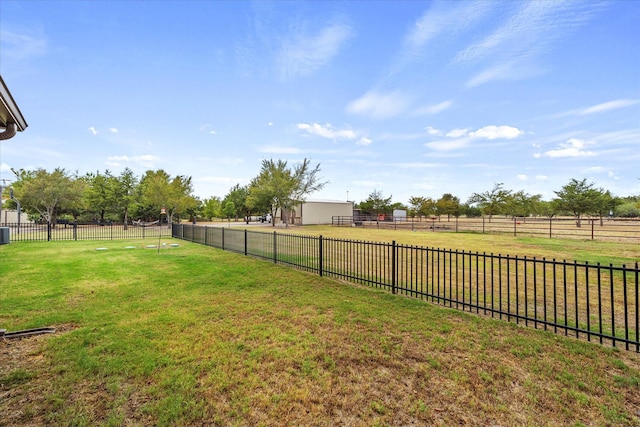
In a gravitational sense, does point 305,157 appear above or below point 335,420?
above

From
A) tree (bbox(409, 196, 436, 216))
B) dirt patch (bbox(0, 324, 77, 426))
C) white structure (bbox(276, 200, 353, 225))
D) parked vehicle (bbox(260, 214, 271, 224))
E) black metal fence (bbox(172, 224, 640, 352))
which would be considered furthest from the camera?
tree (bbox(409, 196, 436, 216))

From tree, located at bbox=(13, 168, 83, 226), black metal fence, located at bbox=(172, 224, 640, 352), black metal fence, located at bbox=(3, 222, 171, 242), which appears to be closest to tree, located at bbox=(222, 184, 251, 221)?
black metal fence, located at bbox=(3, 222, 171, 242)

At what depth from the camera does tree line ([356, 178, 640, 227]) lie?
35.0 meters

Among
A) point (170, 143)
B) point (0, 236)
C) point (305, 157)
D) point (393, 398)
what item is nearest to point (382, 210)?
point (305, 157)

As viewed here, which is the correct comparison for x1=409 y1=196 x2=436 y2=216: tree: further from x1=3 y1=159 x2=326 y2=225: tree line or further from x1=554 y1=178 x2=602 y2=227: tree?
x1=3 y1=159 x2=326 y2=225: tree line

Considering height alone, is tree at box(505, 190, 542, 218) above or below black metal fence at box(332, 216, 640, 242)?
above

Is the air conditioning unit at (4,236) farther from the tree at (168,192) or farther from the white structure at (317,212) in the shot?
the white structure at (317,212)

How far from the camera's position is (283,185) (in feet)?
106

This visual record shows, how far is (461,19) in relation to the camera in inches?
400

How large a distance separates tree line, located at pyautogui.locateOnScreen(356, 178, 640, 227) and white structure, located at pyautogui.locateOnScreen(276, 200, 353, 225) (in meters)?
12.6

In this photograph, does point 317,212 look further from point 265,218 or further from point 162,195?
point 162,195

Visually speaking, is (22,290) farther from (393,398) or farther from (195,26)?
(195,26)

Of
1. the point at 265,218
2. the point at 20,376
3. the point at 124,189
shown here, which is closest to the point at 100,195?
the point at 124,189

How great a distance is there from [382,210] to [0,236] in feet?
167
